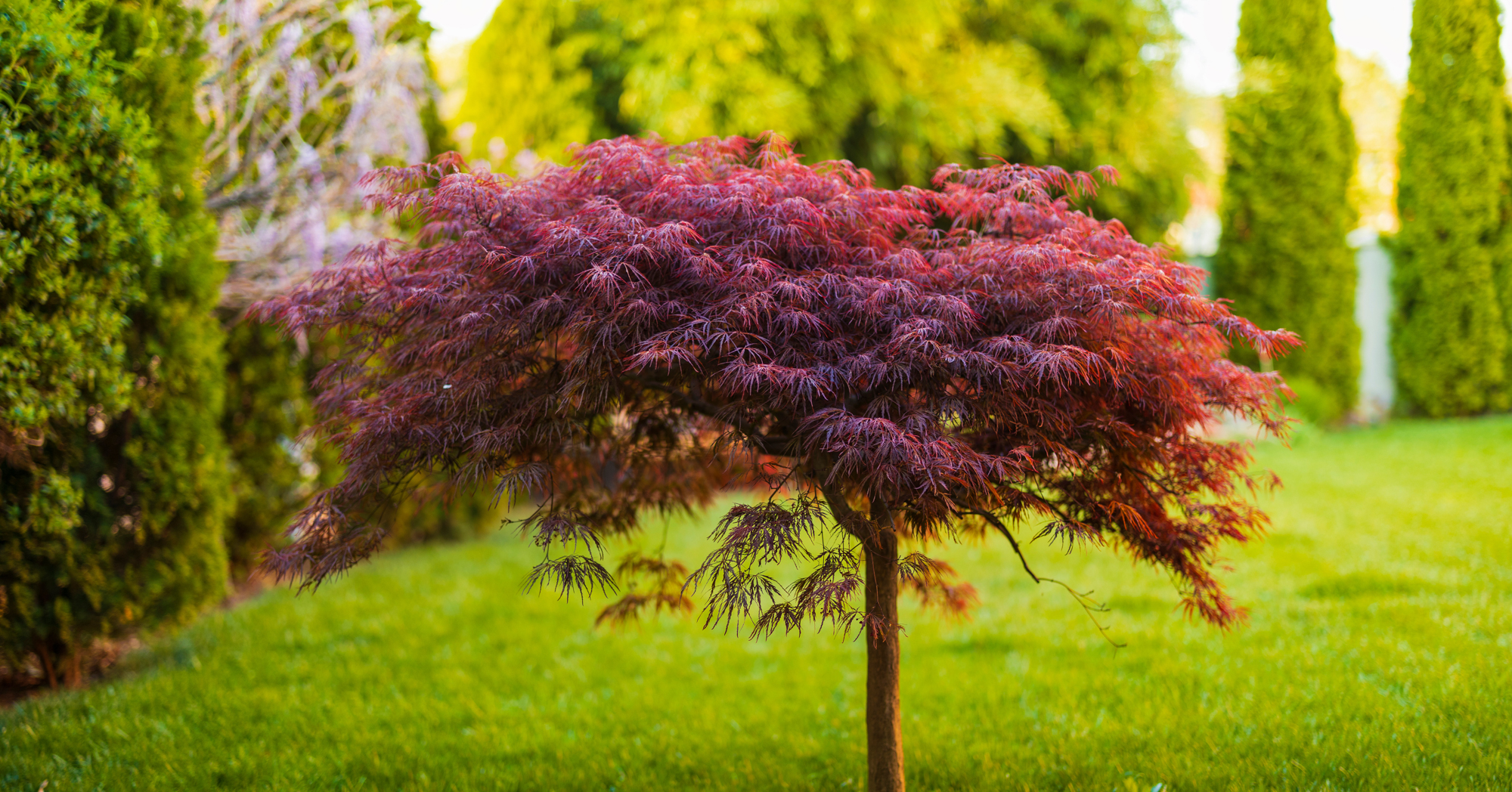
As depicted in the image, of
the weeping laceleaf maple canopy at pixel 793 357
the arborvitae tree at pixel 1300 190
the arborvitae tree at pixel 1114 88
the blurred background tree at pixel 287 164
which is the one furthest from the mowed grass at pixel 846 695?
the arborvitae tree at pixel 1114 88

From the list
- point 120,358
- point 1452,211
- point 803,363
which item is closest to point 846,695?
point 803,363

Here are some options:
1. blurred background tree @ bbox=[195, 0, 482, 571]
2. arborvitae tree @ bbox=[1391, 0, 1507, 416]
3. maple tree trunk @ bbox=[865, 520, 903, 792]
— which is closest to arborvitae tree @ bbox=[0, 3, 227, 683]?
blurred background tree @ bbox=[195, 0, 482, 571]

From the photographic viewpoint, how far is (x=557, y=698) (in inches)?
194

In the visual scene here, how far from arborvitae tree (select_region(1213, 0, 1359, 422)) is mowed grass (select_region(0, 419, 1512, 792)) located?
584 cm

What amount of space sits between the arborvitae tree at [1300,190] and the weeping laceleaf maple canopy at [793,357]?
10793 millimetres

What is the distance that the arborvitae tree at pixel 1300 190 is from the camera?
A: 474 inches

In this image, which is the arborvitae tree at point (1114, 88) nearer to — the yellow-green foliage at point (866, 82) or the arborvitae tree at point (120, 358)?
the yellow-green foliage at point (866, 82)

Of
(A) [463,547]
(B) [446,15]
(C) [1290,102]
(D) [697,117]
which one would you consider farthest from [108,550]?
(C) [1290,102]

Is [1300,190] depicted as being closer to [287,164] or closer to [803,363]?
[803,363]

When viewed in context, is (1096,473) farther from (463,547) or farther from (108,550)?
(463,547)

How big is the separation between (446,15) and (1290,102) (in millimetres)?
11109

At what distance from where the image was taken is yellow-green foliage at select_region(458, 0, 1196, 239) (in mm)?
9055

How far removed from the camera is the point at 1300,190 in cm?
1225

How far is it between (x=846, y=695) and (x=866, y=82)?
23.5 feet
